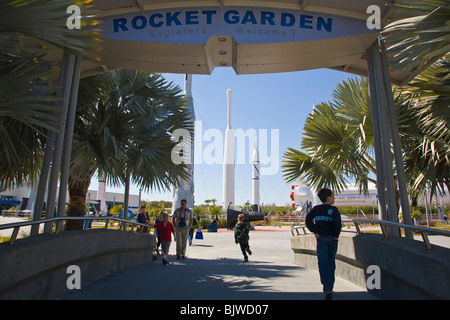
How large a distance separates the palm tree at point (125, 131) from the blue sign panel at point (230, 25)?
2.68 m

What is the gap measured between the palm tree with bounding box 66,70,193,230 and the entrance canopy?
2613 millimetres

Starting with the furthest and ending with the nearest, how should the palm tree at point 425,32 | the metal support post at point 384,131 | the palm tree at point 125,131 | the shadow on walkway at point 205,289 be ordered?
1. the palm tree at point 125,131
2. the metal support post at point 384,131
3. the shadow on walkway at point 205,289
4. the palm tree at point 425,32

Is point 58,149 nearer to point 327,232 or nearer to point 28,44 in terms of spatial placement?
point 28,44

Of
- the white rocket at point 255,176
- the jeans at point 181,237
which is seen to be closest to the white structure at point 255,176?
the white rocket at point 255,176

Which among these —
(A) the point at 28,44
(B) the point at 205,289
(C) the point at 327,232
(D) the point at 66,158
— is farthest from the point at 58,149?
(C) the point at 327,232

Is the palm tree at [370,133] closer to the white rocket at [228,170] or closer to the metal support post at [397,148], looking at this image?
the metal support post at [397,148]

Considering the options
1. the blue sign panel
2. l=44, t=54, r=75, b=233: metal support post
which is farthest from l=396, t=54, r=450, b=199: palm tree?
l=44, t=54, r=75, b=233: metal support post

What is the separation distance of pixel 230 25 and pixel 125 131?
4.33m

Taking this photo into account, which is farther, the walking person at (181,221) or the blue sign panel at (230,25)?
the walking person at (181,221)

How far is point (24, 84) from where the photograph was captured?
381cm

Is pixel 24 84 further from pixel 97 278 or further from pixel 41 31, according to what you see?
Result: pixel 97 278

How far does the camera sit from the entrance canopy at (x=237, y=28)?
246 inches

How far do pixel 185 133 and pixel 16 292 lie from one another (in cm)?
877
